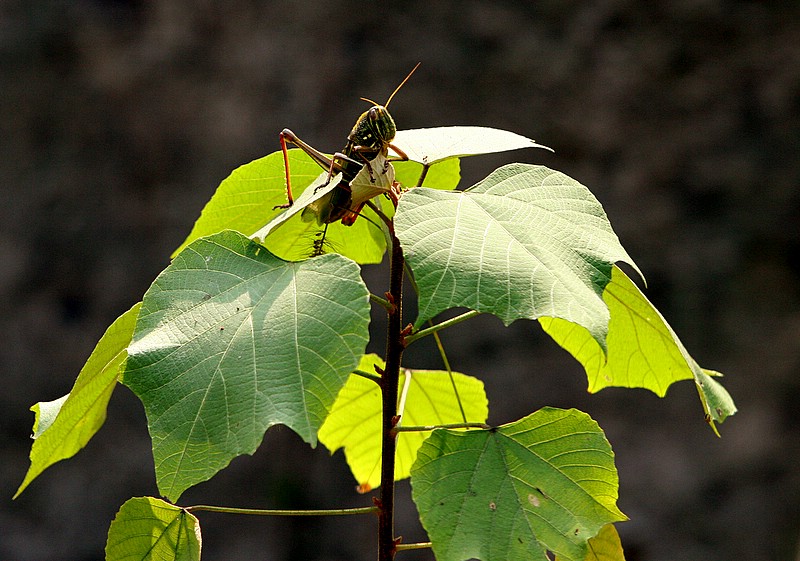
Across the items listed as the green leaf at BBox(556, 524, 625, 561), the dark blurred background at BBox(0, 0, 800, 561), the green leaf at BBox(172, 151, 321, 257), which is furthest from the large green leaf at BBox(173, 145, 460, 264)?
the dark blurred background at BBox(0, 0, 800, 561)

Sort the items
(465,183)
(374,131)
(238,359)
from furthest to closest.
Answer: (465,183) < (374,131) < (238,359)

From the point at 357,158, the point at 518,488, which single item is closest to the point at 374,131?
the point at 357,158

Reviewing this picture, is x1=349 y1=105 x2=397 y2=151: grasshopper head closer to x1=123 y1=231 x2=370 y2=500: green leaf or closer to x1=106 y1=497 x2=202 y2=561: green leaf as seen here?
x1=123 y1=231 x2=370 y2=500: green leaf

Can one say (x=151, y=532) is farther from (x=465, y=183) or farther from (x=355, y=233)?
(x=465, y=183)

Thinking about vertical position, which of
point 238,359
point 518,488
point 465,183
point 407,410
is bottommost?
point 465,183

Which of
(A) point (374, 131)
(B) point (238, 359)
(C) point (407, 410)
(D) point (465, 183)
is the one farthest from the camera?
(D) point (465, 183)

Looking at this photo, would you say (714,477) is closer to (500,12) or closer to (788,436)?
(788,436)

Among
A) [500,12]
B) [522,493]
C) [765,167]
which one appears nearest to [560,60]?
[500,12]
